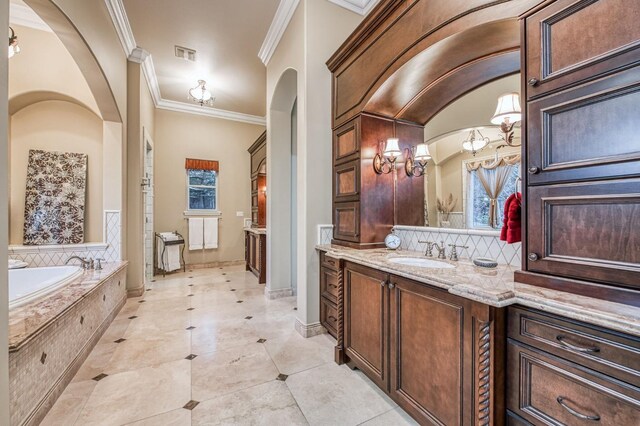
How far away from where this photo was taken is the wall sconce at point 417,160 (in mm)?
2461

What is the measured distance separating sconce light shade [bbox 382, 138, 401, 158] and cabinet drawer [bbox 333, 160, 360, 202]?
0.95ft

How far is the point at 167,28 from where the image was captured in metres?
3.58

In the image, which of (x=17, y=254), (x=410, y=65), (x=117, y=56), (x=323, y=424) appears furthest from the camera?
(x=117, y=56)

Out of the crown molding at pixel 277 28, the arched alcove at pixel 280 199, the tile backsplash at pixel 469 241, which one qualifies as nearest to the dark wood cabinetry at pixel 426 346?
the tile backsplash at pixel 469 241

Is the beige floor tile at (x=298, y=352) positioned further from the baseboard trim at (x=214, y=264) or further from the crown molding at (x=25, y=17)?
the crown molding at (x=25, y=17)

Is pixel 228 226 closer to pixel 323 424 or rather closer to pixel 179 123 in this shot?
pixel 179 123

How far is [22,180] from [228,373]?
12.7 feet

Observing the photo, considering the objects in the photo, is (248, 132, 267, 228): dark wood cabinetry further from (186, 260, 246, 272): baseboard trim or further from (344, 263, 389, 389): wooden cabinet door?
(344, 263, 389, 389): wooden cabinet door

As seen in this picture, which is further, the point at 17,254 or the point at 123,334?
the point at 17,254

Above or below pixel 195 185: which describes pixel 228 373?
below

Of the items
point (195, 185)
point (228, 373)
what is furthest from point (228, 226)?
point (228, 373)

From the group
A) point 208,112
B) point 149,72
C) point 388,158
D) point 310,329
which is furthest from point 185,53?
point 310,329

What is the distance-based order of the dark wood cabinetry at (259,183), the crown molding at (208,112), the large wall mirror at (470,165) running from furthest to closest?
1. the crown molding at (208,112)
2. the dark wood cabinetry at (259,183)
3. the large wall mirror at (470,165)

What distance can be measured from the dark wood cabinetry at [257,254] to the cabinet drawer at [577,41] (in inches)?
163
